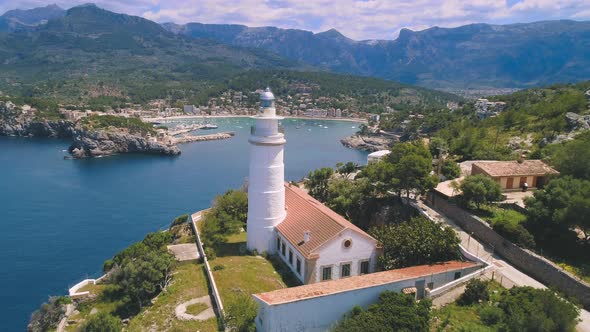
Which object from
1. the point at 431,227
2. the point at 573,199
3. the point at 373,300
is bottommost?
the point at 373,300

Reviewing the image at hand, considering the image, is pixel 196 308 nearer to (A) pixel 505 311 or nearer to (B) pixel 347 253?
(B) pixel 347 253

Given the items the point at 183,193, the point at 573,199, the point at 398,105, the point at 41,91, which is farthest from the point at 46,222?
the point at 398,105

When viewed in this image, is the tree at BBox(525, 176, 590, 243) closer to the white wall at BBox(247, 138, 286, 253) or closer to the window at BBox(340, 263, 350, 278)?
the window at BBox(340, 263, 350, 278)

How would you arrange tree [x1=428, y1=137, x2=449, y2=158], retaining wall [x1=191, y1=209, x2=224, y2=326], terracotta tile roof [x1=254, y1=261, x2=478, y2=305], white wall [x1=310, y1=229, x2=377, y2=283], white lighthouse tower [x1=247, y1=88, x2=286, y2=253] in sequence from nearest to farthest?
terracotta tile roof [x1=254, y1=261, x2=478, y2=305]
retaining wall [x1=191, y1=209, x2=224, y2=326]
white wall [x1=310, y1=229, x2=377, y2=283]
white lighthouse tower [x1=247, y1=88, x2=286, y2=253]
tree [x1=428, y1=137, x2=449, y2=158]

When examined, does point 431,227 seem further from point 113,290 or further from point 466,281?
point 113,290

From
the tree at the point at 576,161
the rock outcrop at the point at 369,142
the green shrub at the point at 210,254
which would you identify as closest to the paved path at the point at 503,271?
the tree at the point at 576,161

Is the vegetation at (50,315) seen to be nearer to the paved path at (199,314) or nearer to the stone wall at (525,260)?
the paved path at (199,314)

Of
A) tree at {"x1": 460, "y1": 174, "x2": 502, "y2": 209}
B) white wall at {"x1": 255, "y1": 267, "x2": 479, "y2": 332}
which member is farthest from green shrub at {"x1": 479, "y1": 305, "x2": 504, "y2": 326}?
tree at {"x1": 460, "y1": 174, "x2": 502, "y2": 209}
